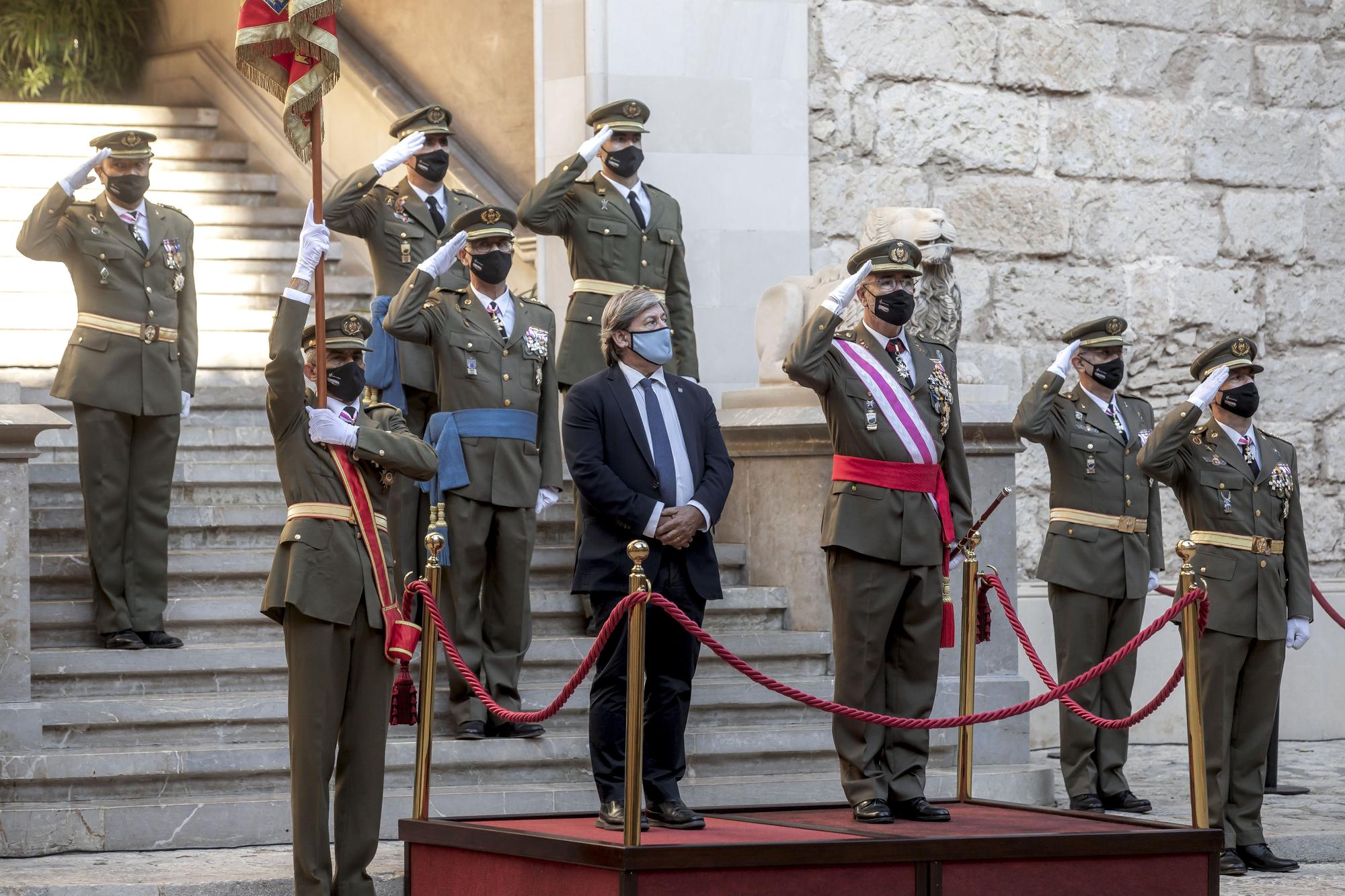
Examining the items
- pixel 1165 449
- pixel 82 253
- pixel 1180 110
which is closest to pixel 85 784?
pixel 82 253

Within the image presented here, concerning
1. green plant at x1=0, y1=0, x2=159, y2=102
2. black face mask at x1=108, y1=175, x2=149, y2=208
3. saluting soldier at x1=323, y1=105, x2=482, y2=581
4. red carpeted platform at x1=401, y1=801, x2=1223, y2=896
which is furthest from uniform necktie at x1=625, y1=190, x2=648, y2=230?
green plant at x1=0, y1=0, x2=159, y2=102

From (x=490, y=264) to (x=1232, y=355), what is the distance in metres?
2.98

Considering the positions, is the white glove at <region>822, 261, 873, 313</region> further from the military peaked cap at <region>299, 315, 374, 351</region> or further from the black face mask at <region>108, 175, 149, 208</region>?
the black face mask at <region>108, 175, 149, 208</region>

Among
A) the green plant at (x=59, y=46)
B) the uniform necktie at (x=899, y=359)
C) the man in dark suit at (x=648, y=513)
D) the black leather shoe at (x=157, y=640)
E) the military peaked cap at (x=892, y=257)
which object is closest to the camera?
the man in dark suit at (x=648, y=513)

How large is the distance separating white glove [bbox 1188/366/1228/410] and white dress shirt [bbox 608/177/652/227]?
256cm

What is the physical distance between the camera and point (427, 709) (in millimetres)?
6957

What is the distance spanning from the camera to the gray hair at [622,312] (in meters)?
7.02

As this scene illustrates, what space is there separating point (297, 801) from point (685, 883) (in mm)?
1318

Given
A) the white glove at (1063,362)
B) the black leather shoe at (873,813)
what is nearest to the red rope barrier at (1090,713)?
the black leather shoe at (873,813)

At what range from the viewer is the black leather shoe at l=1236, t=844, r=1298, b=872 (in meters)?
8.20

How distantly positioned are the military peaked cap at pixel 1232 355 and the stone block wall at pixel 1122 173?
292 cm

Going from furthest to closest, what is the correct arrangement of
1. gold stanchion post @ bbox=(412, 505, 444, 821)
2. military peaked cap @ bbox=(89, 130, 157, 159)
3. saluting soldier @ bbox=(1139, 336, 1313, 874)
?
military peaked cap @ bbox=(89, 130, 157, 159), saluting soldier @ bbox=(1139, 336, 1313, 874), gold stanchion post @ bbox=(412, 505, 444, 821)

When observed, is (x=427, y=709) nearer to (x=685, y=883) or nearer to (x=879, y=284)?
(x=685, y=883)

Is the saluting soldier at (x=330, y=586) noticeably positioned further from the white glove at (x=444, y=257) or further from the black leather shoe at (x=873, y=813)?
the black leather shoe at (x=873, y=813)
